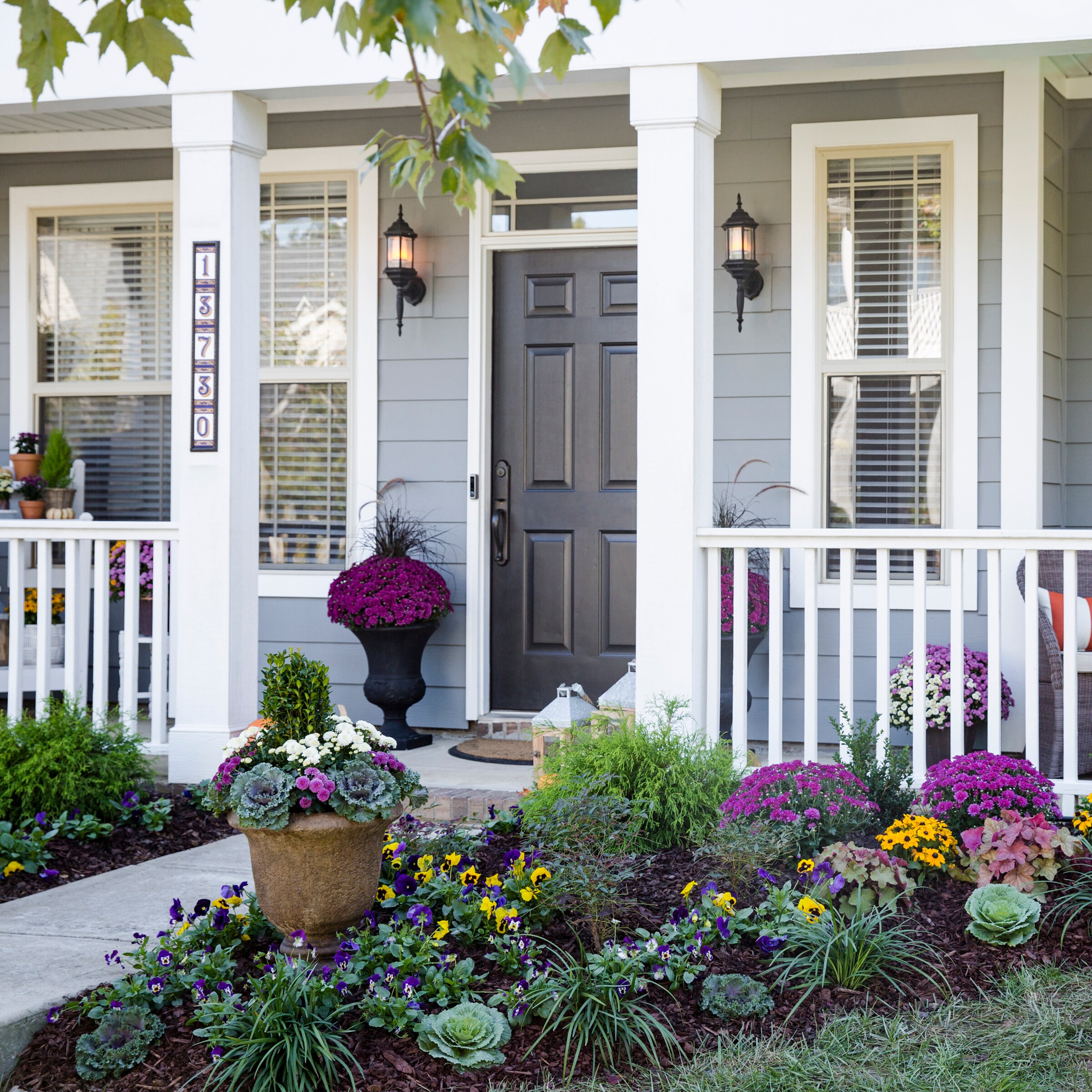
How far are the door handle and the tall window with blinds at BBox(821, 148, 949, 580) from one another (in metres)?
1.41

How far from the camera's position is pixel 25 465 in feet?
19.0

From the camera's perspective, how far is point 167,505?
598cm

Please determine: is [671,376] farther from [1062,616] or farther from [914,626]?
Result: [1062,616]

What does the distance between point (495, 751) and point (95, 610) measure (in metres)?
1.69

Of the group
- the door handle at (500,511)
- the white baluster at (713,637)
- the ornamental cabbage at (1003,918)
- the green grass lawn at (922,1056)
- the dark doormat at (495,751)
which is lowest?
the green grass lawn at (922,1056)

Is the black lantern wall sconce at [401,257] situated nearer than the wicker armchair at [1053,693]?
No

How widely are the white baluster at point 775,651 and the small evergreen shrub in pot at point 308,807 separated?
1.67 m

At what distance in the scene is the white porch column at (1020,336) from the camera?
16.3 ft

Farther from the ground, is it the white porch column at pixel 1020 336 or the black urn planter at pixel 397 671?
the white porch column at pixel 1020 336

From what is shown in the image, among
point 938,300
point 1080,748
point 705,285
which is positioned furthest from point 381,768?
point 938,300

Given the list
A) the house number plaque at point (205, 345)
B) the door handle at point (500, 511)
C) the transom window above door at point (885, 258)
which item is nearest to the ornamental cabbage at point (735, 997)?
the house number plaque at point (205, 345)

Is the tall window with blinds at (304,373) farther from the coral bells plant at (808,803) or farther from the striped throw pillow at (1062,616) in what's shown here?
the striped throw pillow at (1062,616)

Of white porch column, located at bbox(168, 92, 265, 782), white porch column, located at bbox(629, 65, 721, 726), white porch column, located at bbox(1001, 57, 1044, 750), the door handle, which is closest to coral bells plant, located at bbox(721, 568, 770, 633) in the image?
white porch column, located at bbox(629, 65, 721, 726)

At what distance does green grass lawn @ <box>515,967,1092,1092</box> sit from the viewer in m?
2.26
